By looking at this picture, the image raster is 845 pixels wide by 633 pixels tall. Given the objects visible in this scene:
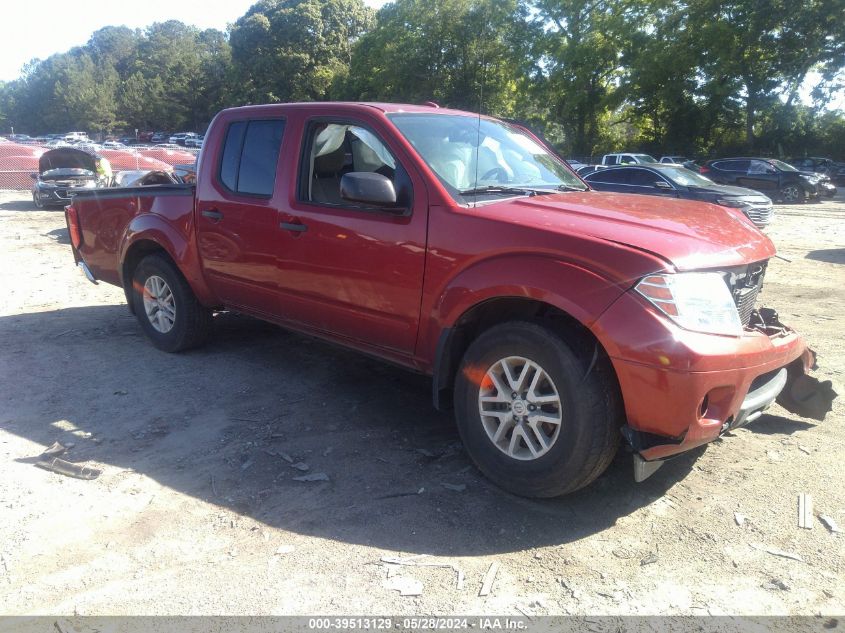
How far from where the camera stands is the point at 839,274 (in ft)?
31.0

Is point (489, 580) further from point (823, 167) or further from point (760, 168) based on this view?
point (823, 167)

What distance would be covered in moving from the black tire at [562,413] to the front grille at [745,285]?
0.73 m

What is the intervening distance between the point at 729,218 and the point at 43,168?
66.0 ft

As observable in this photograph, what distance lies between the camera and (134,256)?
19.9 feet

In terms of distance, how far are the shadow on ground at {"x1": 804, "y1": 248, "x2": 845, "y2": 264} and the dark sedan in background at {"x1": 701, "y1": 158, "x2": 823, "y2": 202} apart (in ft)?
43.2

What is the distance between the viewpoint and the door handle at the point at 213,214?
506 cm

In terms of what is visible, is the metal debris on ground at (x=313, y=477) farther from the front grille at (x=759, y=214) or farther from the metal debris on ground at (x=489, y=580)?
the front grille at (x=759, y=214)

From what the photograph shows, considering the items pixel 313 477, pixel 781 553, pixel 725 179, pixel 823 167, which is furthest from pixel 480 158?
pixel 823 167

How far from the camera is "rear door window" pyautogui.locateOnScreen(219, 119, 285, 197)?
474cm

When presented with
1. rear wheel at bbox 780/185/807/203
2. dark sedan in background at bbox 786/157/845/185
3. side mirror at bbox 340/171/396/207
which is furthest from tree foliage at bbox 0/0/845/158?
side mirror at bbox 340/171/396/207

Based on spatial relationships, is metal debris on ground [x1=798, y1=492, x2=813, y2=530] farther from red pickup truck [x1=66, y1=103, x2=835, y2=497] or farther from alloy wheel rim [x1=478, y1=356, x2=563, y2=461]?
alloy wheel rim [x1=478, y1=356, x2=563, y2=461]

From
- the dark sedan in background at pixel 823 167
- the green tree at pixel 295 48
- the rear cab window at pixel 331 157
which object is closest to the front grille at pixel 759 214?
the rear cab window at pixel 331 157

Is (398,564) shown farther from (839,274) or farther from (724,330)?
(839,274)

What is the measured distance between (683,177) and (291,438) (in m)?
13.4
